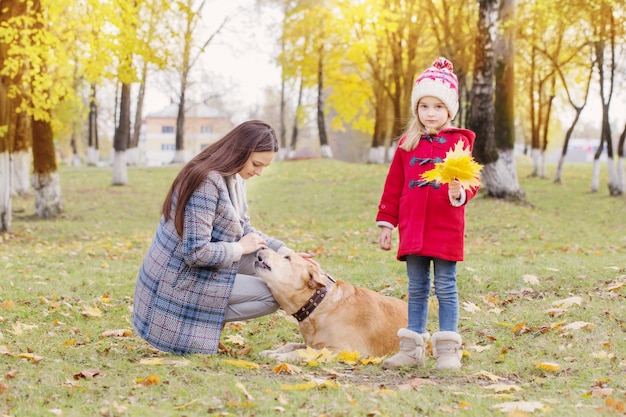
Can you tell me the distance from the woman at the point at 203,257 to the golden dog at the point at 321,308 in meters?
0.15

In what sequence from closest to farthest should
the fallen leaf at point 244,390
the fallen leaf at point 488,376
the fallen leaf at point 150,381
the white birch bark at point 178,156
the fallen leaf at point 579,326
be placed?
the fallen leaf at point 244,390
the fallen leaf at point 150,381
the fallen leaf at point 488,376
the fallen leaf at point 579,326
the white birch bark at point 178,156

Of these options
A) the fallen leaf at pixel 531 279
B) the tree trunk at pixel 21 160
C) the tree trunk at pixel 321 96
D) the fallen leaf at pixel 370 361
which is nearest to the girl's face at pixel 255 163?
the fallen leaf at pixel 370 361

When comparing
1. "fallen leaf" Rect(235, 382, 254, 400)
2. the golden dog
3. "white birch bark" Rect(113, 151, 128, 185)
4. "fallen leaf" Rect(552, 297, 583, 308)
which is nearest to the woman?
the golden dog

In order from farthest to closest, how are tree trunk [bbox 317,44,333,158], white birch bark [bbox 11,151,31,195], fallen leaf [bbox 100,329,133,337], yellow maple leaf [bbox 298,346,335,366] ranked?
1. tree trunk [bbox 317,44,333,158]
2. white birch bark [bbox 11,151,31,195]
3. fallen leaf [bbox 100,329,133,337]
4. yellow maple leaf [bbox 298,346,335,366]

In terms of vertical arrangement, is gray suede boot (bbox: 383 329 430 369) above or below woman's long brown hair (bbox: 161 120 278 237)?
below

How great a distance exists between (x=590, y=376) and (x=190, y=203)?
2.79 metres

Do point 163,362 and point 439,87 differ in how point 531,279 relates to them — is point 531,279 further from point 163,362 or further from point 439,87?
point 163,362

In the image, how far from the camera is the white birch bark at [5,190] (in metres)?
→ 12.5

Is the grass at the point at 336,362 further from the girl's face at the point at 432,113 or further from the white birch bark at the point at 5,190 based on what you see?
the girl's face at the point at 432,113

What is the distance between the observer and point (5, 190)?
12859mm

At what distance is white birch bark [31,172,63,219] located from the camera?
A: 51.8 ft

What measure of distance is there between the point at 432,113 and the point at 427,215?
0.70m

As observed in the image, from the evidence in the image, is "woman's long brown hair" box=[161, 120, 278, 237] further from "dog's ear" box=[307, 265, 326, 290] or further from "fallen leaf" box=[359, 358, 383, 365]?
"fallen leaf" box=[359, 358, 383, 365]

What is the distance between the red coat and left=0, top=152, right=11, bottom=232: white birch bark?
32.3 feet
